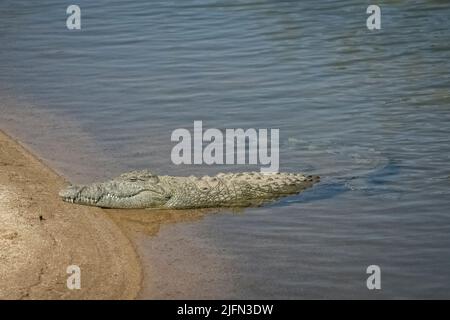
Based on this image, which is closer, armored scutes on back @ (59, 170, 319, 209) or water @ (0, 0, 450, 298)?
water @ (0, 0, 450, 298)

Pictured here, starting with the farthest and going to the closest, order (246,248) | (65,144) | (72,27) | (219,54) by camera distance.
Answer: (72,27) < (219,54) < (65,144) < (246,248)

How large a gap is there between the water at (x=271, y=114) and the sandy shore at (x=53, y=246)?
29 centimetres

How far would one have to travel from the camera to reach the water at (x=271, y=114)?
736 centimetres

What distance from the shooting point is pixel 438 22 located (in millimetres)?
14930

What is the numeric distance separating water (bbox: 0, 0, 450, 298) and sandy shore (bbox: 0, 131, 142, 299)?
29 cm

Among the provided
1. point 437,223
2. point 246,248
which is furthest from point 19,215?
point 437,223

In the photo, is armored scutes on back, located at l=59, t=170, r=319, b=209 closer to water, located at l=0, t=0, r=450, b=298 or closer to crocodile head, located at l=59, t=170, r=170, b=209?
crocodile head, located at l=59, t=170, r=170, b=209

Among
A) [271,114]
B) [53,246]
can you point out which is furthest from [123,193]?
[271,114]

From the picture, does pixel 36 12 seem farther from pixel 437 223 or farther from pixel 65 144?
pixel 437 223

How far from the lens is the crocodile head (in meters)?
8.51

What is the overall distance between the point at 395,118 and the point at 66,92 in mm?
4762

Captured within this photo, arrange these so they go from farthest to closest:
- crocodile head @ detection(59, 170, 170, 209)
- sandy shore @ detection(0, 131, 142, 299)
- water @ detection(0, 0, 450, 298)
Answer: crocodile head @ detection(59, 170, 170, 209), water @ detection(0, 0, 450, 298), sandy shore @ detection(0, 131, 142, 299)

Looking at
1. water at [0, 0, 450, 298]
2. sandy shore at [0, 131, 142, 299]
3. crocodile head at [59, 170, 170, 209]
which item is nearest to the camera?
sandy shore at [0, 131, 142, 299]

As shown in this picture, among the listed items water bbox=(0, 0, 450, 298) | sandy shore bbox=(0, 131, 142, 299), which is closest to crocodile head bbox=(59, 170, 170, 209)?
sandy shore bbox=(0, 131, 142, 299)
